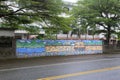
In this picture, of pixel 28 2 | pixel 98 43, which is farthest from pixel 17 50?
pixel 98 43

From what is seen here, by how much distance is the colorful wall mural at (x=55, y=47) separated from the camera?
24422 mm

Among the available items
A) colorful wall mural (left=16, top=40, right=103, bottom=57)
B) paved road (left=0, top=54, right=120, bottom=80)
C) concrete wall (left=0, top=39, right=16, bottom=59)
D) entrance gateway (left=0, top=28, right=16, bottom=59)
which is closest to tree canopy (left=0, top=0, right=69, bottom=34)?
colorful wall mural (left=16, top=40, right=103, bottom=57)

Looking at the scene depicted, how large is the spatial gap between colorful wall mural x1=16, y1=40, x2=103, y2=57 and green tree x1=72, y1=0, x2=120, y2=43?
4.14m

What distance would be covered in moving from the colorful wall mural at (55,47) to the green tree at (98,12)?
13.6 ft

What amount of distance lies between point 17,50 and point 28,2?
4890 mm

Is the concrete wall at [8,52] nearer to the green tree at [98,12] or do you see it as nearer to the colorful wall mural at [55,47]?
the colorful wall mural at [55,47]

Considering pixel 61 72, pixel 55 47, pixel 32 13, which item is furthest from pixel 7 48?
pixel 61 72

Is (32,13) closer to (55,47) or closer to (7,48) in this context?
(7,48)

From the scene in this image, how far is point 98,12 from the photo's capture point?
1395 inches

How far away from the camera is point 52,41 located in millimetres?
27062

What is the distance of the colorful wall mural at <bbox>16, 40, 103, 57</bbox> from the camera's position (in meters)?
24.4

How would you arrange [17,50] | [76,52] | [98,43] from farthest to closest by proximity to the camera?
[98,43]
[76,52]
[17,50]

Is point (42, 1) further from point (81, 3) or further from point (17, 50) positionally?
point (81, 3)

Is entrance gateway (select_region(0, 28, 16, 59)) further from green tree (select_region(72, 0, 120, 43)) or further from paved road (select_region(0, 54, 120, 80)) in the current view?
green tree (select_region(72, 0, 120, 43))
